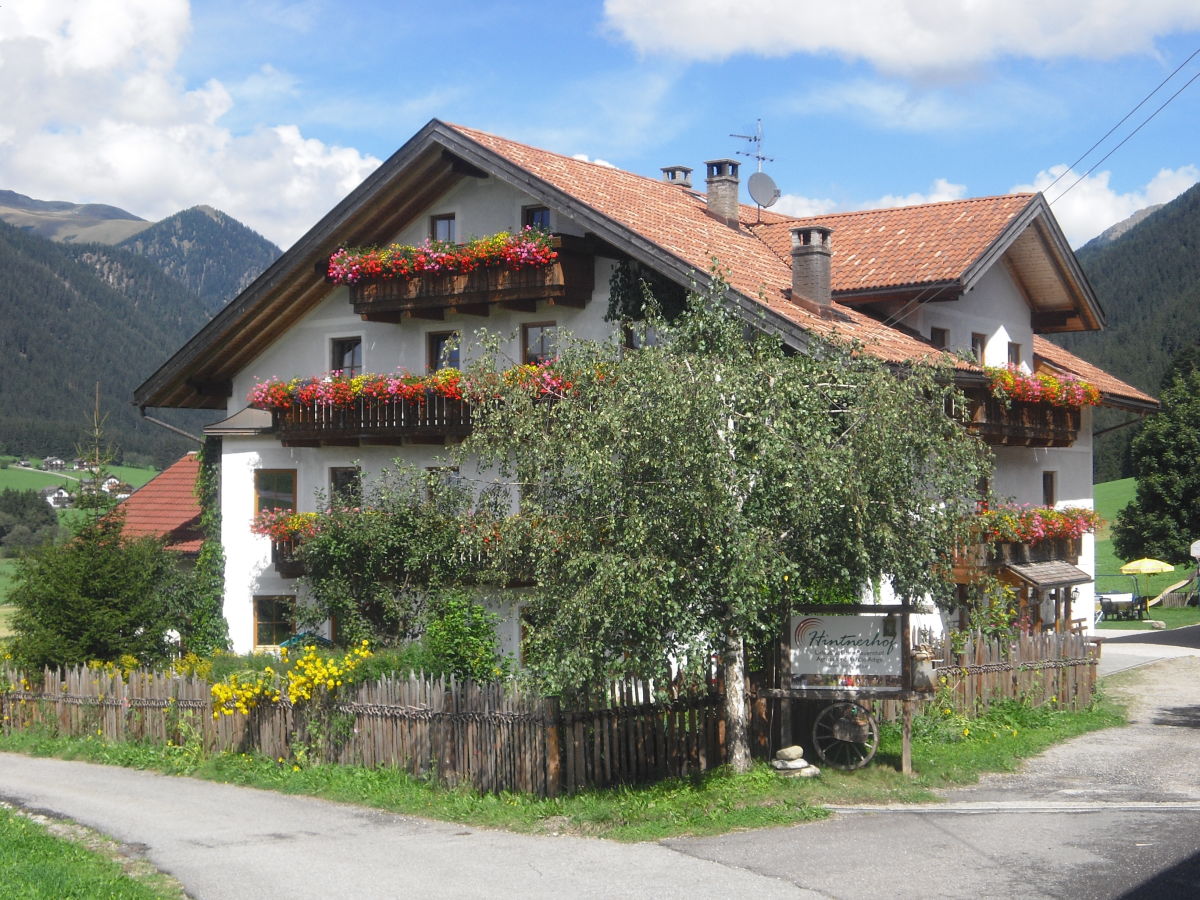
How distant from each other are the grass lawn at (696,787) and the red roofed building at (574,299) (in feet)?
18.1

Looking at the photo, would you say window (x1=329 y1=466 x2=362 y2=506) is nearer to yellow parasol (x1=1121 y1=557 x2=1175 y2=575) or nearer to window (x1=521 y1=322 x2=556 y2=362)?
window (x1=521 y1=322 x2=556 y2=362)

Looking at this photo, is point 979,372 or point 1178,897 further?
point 979,372

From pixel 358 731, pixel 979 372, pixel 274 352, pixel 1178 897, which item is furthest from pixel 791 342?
pixel 274 352

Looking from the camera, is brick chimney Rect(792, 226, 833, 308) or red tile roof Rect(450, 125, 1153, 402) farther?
brick chimney Rect(792, 226, 833, 308)

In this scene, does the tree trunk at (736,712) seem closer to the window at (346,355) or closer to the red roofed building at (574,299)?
the red roofed building at (574,299)

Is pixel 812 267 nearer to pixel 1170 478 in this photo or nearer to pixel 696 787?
pixel 696 787

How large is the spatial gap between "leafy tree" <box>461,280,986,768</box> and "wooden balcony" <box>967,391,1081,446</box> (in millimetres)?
7749

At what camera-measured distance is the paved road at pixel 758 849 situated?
11.1 m

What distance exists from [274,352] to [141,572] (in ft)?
20.6

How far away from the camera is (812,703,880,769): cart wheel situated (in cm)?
1517

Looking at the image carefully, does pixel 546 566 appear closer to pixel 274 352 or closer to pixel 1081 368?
pixel 274 352

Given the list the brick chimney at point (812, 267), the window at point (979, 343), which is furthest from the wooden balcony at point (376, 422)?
the window at point (979, 343)

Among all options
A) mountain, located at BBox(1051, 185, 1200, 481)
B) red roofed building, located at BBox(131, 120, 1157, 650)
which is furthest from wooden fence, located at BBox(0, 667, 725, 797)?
mountain, located at BBox(1051, 185, 1200, 481)

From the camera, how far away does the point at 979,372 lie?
22047 millimetres
